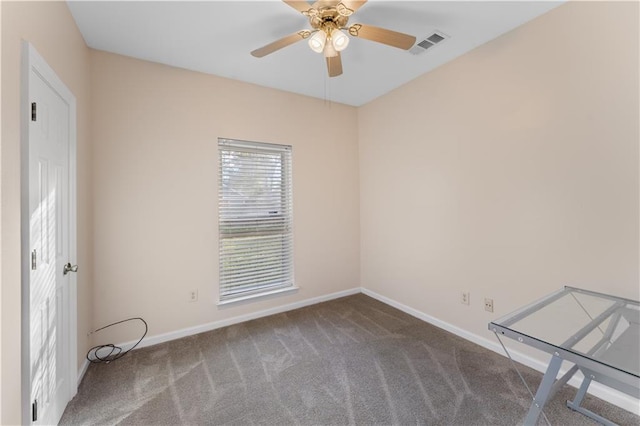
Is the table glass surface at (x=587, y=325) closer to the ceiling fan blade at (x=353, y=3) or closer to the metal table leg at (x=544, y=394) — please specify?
the metal table leg at (x=544, y=394)

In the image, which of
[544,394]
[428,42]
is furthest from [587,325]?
[428,42]

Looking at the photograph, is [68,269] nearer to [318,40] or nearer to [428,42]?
[318,40]

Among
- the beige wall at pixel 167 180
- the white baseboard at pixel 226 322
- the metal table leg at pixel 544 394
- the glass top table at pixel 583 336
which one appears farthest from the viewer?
the white baseboard at pixel 226 322

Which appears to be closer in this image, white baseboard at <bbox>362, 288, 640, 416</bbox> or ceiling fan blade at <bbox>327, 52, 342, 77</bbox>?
white baseboard at <bbox>362, 288, 640, 416</bbox>

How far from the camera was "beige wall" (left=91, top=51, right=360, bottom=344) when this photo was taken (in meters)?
2.44

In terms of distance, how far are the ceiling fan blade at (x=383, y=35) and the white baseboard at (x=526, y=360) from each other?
8.50 feet

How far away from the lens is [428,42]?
2.40 metres

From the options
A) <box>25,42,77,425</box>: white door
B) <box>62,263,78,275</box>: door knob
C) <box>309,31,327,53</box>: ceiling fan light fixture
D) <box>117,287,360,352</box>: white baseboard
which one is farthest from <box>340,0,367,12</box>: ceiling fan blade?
<box>117,287,360,352</box>: white baseboard

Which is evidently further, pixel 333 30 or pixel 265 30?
pixel 265 30

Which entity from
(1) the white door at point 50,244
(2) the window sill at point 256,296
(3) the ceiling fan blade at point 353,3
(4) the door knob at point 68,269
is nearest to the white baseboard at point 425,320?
(2) the window sill at point 256,296

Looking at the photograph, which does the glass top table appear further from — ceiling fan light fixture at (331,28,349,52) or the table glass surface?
ceiling fan light fixture at (331,28,349,52)

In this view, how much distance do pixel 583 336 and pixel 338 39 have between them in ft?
6.92

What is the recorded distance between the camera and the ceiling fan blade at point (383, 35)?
1.72m

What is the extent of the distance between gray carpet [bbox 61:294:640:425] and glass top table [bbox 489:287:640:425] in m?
0.50
